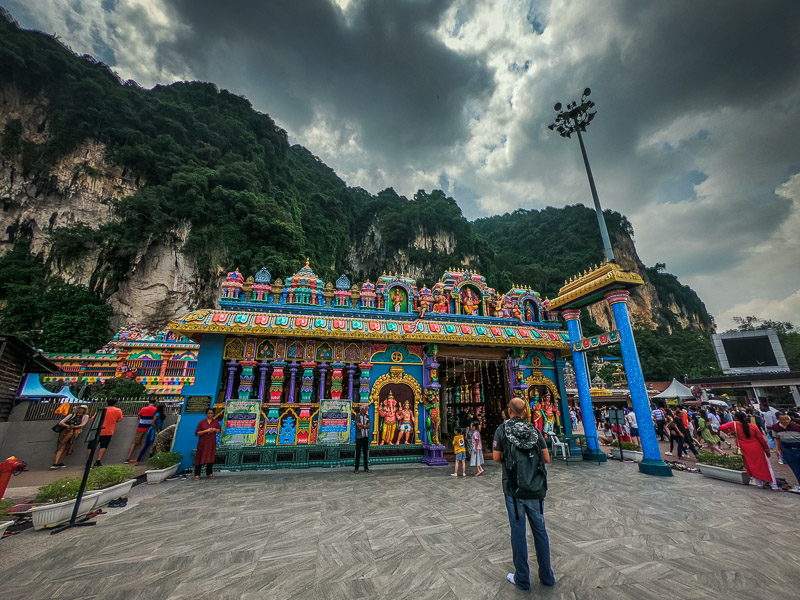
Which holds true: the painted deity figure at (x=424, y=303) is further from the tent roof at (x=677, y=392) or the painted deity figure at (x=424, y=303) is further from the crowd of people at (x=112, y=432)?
the tent roof at (x=677, y=392)

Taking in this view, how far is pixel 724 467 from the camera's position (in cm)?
805

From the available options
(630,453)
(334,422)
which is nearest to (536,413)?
(630,453)

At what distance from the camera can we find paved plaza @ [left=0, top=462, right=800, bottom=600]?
10.2 ft

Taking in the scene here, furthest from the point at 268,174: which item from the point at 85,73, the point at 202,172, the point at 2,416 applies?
the point at 2,416

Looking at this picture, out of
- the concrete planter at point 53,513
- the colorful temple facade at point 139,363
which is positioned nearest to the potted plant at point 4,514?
the concrete planter at point 53,513

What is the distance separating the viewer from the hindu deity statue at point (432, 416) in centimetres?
1066

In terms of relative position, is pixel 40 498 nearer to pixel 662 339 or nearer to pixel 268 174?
pixel 268 174

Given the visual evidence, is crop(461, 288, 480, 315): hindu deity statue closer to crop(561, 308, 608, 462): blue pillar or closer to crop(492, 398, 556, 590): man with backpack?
crop(561, 308, 608, 462): blue pillar

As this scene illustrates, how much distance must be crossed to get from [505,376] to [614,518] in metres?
7.10

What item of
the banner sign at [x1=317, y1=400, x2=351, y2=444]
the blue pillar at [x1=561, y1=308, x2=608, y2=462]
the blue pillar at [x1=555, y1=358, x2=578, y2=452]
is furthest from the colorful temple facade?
the blue pillar at [x1=561, y1=308, x2=608, y2=462]

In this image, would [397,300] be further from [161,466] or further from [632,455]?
[632,455]

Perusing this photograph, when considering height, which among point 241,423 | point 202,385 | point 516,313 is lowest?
point 241,423

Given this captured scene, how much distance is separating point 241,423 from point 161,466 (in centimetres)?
200

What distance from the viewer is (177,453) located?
8.37 metres
